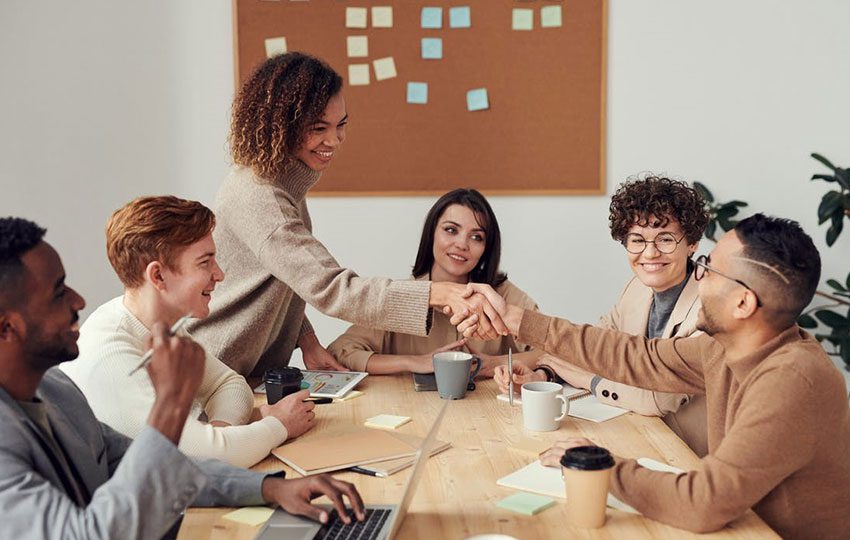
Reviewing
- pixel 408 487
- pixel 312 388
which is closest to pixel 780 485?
pixel 408 487

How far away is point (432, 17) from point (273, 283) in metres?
1.75

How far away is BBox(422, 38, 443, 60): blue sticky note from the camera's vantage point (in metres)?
3.55

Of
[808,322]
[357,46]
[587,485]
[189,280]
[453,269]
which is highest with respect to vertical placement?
[357,46]

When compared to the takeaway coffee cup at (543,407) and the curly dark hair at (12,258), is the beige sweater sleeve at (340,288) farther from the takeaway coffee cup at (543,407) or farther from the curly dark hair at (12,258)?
the curly dark hair at (12,258)

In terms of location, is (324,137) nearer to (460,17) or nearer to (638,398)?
(638,398)

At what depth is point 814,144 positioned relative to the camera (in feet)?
11.9

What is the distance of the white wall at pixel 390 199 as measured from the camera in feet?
11.6

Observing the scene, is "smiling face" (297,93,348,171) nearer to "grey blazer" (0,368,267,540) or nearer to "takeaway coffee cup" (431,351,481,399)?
"takeaway coffee cup" (431,351,481,399)

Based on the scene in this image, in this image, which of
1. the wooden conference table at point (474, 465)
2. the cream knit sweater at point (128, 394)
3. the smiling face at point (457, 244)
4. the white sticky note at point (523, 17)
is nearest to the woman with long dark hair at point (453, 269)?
→ the smiling face at point (457, 244)

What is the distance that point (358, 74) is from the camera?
356cm

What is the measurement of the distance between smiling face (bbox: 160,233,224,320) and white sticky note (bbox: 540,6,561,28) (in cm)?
219

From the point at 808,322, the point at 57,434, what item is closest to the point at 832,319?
the point at 808,322

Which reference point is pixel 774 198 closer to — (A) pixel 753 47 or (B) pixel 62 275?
(A) pixel 753 47

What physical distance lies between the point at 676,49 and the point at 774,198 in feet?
2.46
